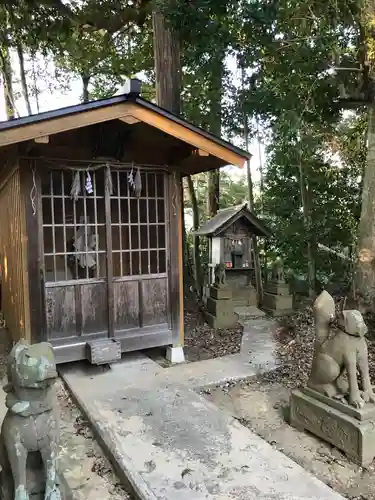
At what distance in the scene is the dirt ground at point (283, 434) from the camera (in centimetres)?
345

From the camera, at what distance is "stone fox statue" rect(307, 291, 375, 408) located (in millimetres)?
3756

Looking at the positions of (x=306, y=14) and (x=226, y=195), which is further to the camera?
(x=226, y=195)

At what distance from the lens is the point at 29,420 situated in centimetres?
252

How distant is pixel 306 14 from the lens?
713cm

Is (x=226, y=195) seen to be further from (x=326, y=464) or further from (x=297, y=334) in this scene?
(x=326, y=464)

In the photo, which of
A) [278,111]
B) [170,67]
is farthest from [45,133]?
[278,111]

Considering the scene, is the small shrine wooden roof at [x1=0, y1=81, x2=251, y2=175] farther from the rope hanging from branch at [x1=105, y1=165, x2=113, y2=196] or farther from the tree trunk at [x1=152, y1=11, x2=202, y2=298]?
the tree trunk at [x1=152, y1=11, x2=202, y2=298]

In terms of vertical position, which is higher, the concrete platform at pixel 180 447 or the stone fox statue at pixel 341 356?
the stone fox statue at pixel 341 356

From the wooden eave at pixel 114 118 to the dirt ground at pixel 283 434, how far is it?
3210mm

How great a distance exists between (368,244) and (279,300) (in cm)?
287

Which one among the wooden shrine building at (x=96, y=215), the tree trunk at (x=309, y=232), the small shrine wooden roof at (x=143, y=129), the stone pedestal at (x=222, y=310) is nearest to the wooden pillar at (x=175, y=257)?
the wooden shrine building at (x=96, y=215)

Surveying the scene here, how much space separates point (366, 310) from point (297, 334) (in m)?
1.26

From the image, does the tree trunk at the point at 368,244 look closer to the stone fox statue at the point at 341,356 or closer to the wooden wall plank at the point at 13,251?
the stone fox statue at the point at 341,356

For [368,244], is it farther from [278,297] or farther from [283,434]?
[283,434]
